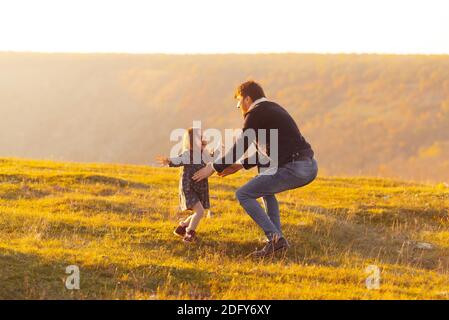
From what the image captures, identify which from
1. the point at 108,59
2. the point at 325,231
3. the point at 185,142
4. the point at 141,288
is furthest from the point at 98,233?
the point at 108,59

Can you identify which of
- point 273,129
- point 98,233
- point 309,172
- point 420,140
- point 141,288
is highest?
point 420,140

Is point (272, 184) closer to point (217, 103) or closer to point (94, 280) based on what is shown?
point (94, 280)

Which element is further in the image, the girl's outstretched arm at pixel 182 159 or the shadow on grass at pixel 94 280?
the girl's outstretched arm at pixel 182 159

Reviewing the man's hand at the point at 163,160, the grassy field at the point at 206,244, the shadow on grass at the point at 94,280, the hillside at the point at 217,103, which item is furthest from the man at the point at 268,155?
the hillside at the point at 217,103

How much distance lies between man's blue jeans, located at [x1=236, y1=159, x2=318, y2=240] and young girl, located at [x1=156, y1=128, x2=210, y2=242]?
1.31 meters

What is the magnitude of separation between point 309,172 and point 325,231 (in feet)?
10.3

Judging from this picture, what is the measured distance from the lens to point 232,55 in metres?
93.0

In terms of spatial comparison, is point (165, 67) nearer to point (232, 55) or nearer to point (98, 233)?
point (232, 55)

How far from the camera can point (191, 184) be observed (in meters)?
11.6

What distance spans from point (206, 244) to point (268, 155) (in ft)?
7.14

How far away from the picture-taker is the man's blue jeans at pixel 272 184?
1028cm

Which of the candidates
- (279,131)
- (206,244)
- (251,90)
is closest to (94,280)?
(206,244)

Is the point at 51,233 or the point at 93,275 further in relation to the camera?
the point at 51,233

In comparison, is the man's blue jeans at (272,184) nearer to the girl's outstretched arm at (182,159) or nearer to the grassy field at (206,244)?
the grassy field at (206,244)
